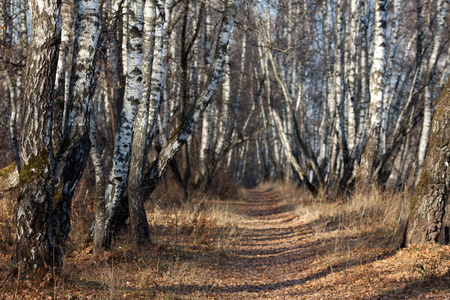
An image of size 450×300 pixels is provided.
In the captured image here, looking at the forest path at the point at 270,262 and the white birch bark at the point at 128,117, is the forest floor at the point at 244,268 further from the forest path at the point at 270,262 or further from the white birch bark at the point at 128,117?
the white birch bark at the point at 128,117

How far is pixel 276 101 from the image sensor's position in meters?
28.2

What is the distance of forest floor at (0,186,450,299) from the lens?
4.39m

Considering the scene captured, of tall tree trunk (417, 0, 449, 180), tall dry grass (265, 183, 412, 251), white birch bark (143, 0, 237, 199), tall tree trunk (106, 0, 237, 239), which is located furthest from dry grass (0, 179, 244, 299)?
tall tree trunk (417, 0, 449, 180)

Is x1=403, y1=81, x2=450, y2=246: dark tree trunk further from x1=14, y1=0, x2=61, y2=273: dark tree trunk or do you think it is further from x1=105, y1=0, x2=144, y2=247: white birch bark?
x1=14, y1=0, x2=61, y2=273: dark tree trunk

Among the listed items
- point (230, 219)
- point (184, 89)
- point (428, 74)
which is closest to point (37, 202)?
point (230, 219)

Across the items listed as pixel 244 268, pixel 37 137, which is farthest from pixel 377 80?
pixel 37 137

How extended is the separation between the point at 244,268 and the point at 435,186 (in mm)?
3262

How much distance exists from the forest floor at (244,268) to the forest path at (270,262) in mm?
17

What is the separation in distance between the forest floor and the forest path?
17 mm

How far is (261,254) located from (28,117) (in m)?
5.07

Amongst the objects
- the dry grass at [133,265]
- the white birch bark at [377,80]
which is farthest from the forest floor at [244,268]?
the white birch bark at [377,80]

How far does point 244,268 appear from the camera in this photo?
6.46m

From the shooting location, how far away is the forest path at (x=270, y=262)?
5.21 m

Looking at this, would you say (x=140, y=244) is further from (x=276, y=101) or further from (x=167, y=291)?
(x=276, y=101)
